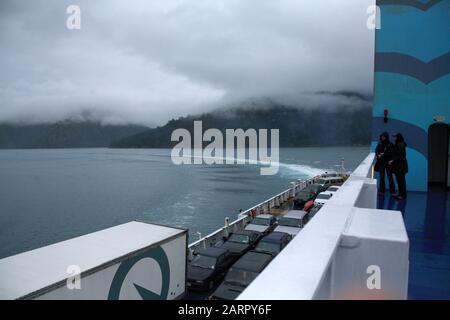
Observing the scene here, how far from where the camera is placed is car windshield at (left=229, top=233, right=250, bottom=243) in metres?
15.2

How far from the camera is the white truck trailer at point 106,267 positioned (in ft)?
14.6

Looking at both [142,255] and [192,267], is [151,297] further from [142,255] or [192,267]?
[192,267]

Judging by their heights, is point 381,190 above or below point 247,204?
above

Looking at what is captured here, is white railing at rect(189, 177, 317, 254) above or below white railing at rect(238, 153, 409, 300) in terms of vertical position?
below

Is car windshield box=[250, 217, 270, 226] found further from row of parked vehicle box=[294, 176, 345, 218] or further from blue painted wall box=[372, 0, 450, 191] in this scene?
Answer: blue painted wall box=[372, 0, 450, 191]

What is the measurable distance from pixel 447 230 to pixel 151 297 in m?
5.93

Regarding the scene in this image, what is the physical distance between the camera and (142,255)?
20.2 feet

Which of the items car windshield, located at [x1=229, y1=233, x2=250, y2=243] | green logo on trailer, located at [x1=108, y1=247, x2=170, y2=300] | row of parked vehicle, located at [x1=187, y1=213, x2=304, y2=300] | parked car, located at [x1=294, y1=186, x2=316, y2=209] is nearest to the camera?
green logo on trailer, located at [x1=108, y1=247, x2=170, y2=300]

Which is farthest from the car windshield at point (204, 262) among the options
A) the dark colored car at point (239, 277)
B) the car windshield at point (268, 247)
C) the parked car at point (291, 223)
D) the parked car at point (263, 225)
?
the parked car at point (291, 223)

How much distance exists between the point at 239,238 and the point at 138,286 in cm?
975

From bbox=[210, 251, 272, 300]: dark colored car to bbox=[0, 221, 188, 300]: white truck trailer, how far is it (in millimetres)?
2153

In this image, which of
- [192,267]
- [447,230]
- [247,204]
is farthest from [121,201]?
[447,230]

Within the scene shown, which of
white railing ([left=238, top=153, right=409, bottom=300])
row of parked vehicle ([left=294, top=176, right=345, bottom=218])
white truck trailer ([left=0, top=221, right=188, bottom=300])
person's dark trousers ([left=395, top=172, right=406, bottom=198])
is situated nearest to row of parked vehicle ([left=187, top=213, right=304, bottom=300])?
row of parked vehicle ([left=294, top=176, right=345, bottom=218])

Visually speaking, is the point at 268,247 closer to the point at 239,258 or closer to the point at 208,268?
the point at 239,258
